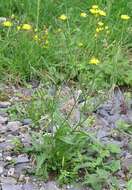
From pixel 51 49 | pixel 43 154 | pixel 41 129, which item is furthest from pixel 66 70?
pixel 43 154

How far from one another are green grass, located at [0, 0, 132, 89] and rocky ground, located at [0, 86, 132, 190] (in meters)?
0.17

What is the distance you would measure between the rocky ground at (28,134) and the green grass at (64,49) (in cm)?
17

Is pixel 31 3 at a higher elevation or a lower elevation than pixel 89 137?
higher

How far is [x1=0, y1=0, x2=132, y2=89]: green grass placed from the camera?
425 cm

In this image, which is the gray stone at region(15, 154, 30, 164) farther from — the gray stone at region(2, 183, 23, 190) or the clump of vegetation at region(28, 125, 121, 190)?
the gray stone at region(2, 183, 23, 190)

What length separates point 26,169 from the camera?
3184 millimetres

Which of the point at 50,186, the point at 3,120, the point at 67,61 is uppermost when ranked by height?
the point at 67,61

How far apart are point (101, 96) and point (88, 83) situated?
0.45 ft

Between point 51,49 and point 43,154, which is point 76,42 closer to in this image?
point 51,49

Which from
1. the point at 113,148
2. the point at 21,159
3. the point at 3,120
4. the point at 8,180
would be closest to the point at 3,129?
the point at 3,120

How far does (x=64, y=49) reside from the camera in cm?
449

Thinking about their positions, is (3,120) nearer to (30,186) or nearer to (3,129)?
(3,129)

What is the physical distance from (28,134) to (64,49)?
121cm

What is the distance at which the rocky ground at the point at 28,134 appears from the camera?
3.12 metres
